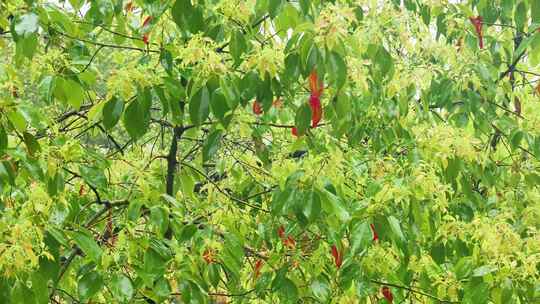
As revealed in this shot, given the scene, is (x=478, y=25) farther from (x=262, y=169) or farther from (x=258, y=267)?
(x=258, y=267)

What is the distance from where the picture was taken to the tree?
2.65 meters

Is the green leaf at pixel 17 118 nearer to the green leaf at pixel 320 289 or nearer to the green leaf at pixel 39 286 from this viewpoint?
the green leaf at pixel 39 286

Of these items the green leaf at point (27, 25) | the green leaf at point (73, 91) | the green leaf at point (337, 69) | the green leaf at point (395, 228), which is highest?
the green leaf at point (27, 25)

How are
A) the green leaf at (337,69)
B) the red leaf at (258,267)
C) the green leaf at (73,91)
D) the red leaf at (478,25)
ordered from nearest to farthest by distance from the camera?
the green leaf at (337,69)
the green leaf at (73,91)
the red leaf at (258,267)
the red leaf at (478,25)

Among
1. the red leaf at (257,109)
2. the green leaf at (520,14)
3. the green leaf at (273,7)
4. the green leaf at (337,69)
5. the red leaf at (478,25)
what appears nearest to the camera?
the green leaf at (337,69)

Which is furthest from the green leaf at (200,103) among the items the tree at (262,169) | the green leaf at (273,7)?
the green leaf at (273,7)

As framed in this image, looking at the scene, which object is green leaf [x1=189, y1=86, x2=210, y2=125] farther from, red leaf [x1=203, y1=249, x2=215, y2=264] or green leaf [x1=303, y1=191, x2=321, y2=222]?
red leaf [x1=203, y1=249, x2=215, y2=264]

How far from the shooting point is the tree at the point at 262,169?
8.69ft

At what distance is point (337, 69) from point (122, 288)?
3.15 feet

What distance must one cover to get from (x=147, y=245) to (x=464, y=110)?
6.74ft

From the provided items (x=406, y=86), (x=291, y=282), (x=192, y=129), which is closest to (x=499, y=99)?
(x=406, y=86)

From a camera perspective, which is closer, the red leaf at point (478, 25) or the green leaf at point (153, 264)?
the green leaf at point (153, 264)

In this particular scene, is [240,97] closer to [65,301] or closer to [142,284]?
[142,284]

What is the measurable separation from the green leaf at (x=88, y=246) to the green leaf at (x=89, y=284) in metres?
0.13
